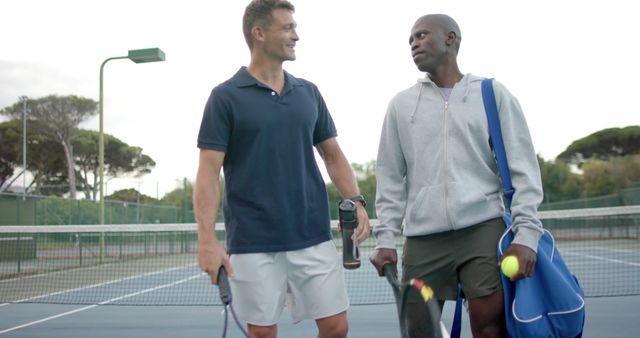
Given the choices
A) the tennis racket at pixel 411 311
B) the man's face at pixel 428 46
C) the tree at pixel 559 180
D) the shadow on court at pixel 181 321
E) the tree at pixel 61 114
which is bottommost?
the shadow on court at pixel 181 321

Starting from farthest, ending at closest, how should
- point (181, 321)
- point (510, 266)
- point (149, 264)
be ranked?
point (149, 264) < point (181, 321) < point (510, 266)

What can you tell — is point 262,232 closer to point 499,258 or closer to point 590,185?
point 499,258

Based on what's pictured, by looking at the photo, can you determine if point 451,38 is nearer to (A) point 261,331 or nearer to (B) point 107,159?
(A) point 261,331

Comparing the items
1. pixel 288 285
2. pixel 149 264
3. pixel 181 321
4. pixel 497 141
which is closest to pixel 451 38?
pixel 497 141

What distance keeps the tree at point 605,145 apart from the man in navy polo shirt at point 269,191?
52.2m

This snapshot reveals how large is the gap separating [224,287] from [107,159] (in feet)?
201

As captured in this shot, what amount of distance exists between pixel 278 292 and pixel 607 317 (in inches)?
198

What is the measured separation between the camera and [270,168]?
10.7ft

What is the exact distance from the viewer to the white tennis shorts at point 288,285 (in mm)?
3219

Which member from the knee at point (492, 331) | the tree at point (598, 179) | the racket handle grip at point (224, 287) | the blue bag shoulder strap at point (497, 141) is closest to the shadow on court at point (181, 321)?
the knee at point (492, 331)

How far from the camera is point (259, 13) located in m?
3.38

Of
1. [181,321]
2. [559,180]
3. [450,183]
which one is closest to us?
[450,183]

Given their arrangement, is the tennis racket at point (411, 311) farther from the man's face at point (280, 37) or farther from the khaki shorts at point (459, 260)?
the man's face at point (280, 37)

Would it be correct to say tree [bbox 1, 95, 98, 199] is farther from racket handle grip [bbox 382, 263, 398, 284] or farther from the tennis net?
racket handle grip [bbox 382, 263, 398, 284]
